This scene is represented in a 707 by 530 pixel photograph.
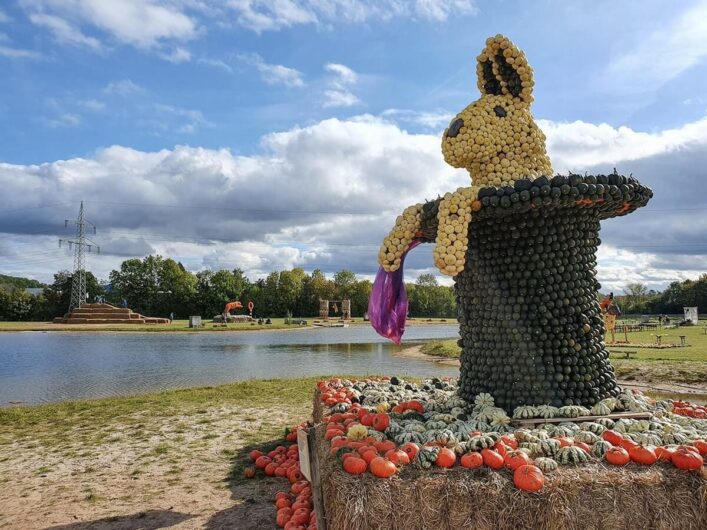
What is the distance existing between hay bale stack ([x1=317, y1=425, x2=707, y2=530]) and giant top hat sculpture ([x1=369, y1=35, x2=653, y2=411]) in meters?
1.66

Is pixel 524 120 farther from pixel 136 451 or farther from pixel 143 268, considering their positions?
pixel 143 268

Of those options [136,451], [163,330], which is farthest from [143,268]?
[136,451]

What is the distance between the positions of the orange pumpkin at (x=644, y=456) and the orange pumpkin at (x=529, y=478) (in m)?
0.85

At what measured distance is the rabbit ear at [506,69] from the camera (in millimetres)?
6164

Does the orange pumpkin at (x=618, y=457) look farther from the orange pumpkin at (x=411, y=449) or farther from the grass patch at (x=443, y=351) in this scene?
the grass patch at (x=443, y=351)

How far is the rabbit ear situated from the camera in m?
6.16

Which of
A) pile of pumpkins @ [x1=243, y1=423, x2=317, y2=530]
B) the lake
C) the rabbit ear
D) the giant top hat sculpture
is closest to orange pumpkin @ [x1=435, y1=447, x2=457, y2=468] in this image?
pile of pumpkins @ [x1=243, y1=423, x2=317, y2=530]

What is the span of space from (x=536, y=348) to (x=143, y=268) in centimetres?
8427

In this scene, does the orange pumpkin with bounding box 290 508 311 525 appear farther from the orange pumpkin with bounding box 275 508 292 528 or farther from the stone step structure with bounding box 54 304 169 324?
the stone step structure with bounding box 54 304 169 324

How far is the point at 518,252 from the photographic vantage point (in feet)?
18.7

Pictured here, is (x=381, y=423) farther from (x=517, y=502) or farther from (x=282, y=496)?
(x=517, y=502)

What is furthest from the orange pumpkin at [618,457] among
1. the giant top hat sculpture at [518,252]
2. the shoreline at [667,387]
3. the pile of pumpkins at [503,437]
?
the shoreline at [667,387]

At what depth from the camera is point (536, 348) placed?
5625 millimetres

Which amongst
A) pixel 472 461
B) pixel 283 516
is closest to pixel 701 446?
pixel 472 461
